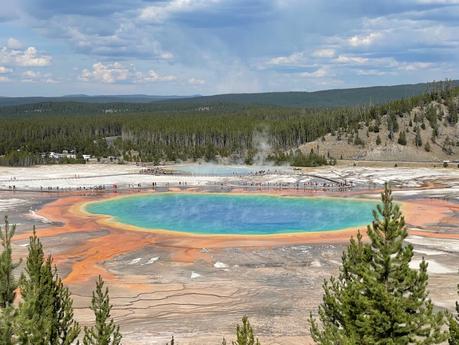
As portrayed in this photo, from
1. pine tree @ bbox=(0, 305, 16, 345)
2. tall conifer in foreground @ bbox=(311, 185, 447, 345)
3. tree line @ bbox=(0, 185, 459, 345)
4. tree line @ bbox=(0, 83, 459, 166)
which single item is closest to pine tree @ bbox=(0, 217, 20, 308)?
tree line @ bbox=(0, 185, 459, 345)

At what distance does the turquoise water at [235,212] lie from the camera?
5441 centimetres

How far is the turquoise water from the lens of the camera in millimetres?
54406

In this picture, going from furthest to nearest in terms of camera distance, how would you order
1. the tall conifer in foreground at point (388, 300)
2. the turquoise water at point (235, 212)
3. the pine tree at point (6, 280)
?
1. the turquoise water at point (235, 212)
2. the pine tree at point (6, 280)
3. the tall conifer in foreground at point (388, 300)

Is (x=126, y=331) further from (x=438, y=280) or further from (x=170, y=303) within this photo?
(x=438, y=280)

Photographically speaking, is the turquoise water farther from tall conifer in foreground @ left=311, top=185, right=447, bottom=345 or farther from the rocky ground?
tall conifer in foreground @ left=311, top=185, right=447, bottom=345

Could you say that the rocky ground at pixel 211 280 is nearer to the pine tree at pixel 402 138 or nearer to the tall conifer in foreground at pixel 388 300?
the tall conifer in foreground at pixel 388 300

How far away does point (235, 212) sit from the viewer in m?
64.3

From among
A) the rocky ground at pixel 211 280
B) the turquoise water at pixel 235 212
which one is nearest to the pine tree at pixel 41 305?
the rocky ground at pixel 211 280

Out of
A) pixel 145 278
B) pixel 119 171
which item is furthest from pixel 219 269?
pixel 119 171

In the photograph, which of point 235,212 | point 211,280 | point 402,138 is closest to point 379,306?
point 211,280

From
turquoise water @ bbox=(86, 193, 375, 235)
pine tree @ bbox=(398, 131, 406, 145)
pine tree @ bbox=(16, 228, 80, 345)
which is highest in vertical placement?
pine tree @ bbox=(398, 131, 406, 145)

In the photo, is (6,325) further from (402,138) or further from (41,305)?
(402,138)

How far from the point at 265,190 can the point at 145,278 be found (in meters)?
47.8

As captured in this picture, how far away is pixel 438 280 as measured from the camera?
33.9 meters
